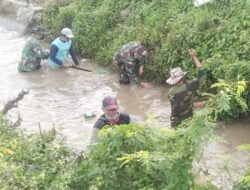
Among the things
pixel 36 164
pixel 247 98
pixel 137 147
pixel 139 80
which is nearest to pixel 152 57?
pixel 139 80

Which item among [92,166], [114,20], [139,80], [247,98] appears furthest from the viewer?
[114,20]

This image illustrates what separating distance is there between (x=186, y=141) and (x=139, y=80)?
277 inches

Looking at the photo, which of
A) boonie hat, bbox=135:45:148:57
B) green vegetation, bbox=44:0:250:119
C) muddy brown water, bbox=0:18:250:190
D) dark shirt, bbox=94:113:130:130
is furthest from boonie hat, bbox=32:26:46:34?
dark shirt, bbox=94:113:130:130

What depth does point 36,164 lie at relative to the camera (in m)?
6.96

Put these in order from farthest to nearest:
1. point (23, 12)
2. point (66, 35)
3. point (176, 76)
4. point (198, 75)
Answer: point (23, 12) < point (66, 35) < point (198, 75) < point (176, 76)

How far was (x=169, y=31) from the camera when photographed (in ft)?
41.0

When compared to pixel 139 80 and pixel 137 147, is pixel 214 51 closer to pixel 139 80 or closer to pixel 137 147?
pixel 139 80

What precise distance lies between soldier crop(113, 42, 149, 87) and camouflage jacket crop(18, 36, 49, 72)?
8.47 ft

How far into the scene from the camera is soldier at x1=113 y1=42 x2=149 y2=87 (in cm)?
1195

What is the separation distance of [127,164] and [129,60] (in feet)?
20.6

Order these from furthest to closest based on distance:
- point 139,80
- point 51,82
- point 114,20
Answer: point 114,20
point 51,82
point 139,80

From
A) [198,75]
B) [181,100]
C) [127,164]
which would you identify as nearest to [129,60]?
[198,75]

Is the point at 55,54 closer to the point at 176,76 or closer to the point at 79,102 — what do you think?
the point at 79,102

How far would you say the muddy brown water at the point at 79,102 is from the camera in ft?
31.9
